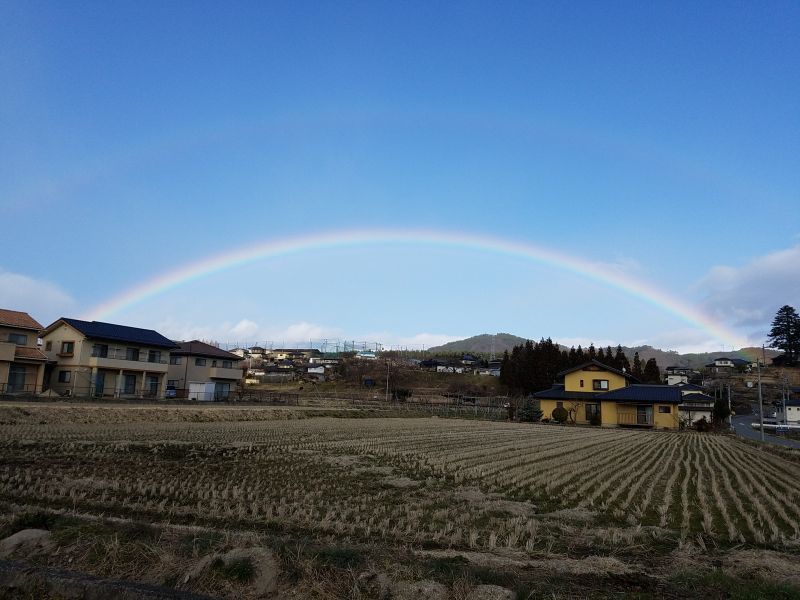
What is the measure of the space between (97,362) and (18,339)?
5.62 meters

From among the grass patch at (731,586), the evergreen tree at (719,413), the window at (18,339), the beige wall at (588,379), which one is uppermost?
the window at (18,339)

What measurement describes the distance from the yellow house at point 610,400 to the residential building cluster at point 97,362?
33480mm

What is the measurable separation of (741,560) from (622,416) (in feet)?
144

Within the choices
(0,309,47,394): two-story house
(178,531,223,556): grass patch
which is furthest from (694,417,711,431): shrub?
(0,309,47,394): two-story house

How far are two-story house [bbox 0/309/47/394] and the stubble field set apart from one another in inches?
716

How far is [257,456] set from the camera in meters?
16.3

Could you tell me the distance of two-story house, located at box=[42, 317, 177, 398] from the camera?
135 feet

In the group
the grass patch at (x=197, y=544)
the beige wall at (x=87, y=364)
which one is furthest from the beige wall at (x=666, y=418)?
the grass patch at (x=197, y=544)

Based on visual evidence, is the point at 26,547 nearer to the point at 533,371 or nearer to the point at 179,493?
the point at 179,493

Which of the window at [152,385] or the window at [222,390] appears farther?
the window at [222,390]

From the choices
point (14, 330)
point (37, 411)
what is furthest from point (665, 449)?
point (14, 330)

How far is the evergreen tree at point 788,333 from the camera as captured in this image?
314 feet

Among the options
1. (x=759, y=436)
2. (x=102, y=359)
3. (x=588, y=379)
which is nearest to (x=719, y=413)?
(x=759, y=436)

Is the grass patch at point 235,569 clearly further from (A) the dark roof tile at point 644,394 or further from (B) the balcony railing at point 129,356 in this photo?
(A) the dark roof tile at point 644,394
